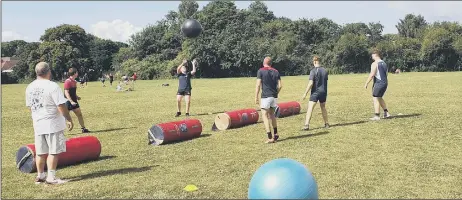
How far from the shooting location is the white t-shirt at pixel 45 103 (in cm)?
760

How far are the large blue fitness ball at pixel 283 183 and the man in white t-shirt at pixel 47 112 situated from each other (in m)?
3.78

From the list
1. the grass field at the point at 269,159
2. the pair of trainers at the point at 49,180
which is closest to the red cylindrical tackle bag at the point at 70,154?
the grass field at the point at 269,159

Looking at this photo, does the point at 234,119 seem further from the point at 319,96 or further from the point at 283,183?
the point at 283,183

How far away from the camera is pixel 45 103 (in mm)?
7598

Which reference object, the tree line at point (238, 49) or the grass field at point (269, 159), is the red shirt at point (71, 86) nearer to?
the grass field at point (269, 159)

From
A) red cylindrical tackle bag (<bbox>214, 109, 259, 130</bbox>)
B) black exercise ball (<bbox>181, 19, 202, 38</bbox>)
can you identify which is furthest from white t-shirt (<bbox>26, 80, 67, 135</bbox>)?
black exercise ball (<bbox>181, 19, 202, 38</bbox>)

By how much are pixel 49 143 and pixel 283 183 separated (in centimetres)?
429

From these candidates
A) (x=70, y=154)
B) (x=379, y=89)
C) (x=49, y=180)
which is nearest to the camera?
(x=49, y=180)

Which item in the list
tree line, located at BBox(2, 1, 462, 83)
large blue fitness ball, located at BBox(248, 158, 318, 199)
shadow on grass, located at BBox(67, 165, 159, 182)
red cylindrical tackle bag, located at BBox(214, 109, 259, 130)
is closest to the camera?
large blue fitness ball, located at BBox(248, 158, 318, 199)

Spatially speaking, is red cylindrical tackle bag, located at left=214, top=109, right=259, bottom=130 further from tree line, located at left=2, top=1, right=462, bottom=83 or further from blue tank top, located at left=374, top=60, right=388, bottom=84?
tree line, located at left=2, top=1, right=462, bottom=83

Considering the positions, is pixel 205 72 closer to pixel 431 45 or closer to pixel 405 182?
pixel 431 45

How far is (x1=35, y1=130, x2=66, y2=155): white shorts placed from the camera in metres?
7.66

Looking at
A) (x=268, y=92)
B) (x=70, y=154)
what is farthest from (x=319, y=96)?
(x=70, y=154)

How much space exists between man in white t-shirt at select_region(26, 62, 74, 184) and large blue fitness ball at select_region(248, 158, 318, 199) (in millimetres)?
3777
